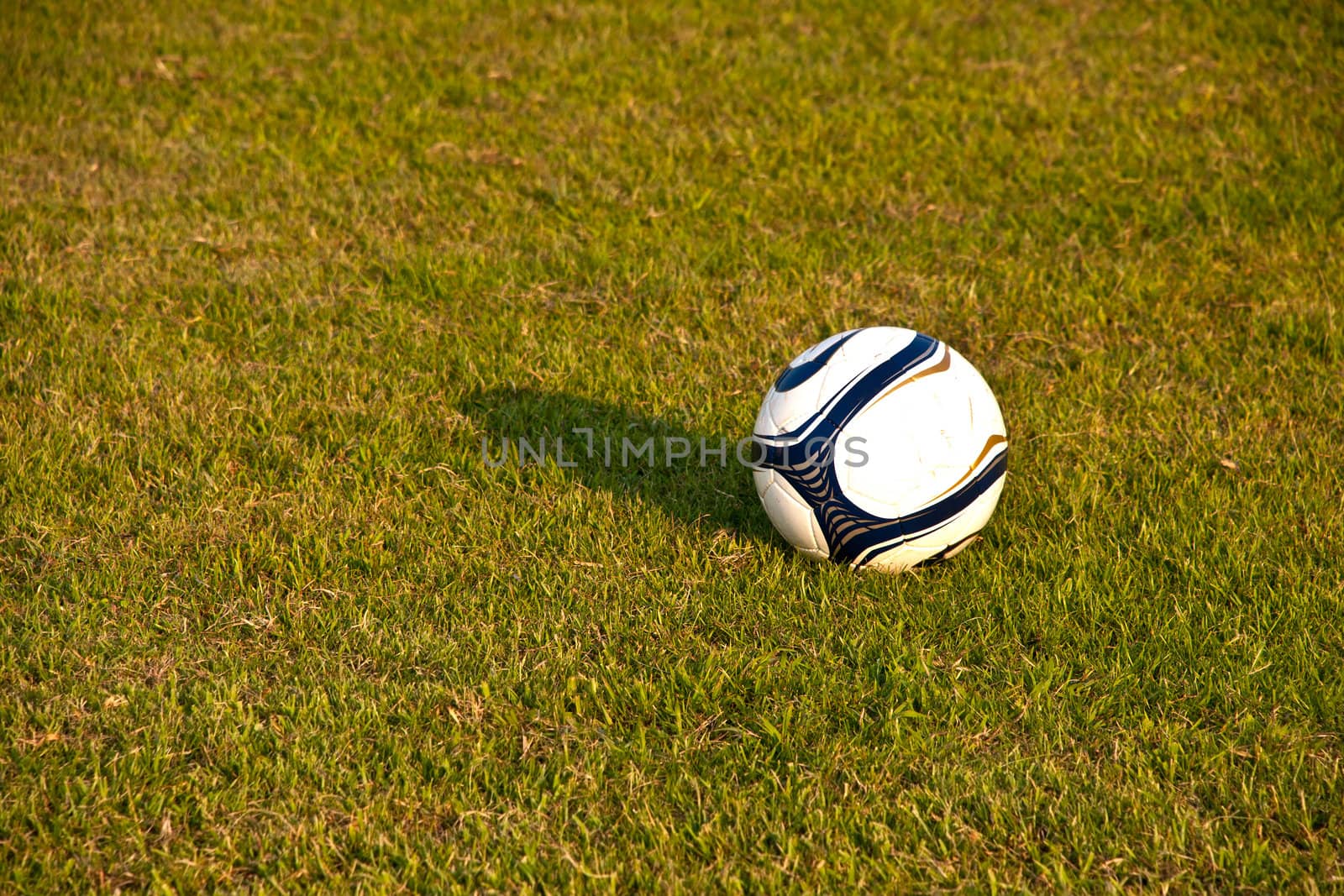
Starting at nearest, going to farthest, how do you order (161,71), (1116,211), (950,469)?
(950,469)
(1116,211)
(161,71)

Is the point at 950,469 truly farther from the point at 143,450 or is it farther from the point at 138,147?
the point at 138,147

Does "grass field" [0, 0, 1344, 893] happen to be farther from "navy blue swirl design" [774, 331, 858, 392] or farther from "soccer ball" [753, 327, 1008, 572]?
"navy blue swirl design" [774, 331, 858, 392]

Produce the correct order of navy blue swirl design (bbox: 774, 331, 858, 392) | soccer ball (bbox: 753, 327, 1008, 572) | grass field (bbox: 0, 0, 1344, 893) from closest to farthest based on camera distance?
grass field (bbox: 0, 0, 1344, 893) → soccer ball (bbox: 753, 327, 1008, 572) → navy blue swirl design (bbox: 774, 331, 858, 392)

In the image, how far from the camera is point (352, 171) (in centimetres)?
757

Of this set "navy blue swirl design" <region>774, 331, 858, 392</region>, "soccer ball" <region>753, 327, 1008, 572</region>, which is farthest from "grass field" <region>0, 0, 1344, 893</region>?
"navy blue swirl design" <region>774, 331, 858, 392</region>

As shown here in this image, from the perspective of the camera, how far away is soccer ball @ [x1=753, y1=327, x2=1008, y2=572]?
13.5 feet

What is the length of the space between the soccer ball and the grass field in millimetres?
222

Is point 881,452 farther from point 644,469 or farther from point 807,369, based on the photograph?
point 644,469

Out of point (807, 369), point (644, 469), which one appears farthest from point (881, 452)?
point (644, 469)

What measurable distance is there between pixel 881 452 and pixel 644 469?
1.35 meters

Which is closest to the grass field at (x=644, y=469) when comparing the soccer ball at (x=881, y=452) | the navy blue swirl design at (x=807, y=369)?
the soccer ball at (x=881, y=452)

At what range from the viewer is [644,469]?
5.17 meters

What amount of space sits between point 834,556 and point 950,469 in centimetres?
55

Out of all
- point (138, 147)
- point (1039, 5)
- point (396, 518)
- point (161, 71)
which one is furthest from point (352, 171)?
point (1039, 5)
